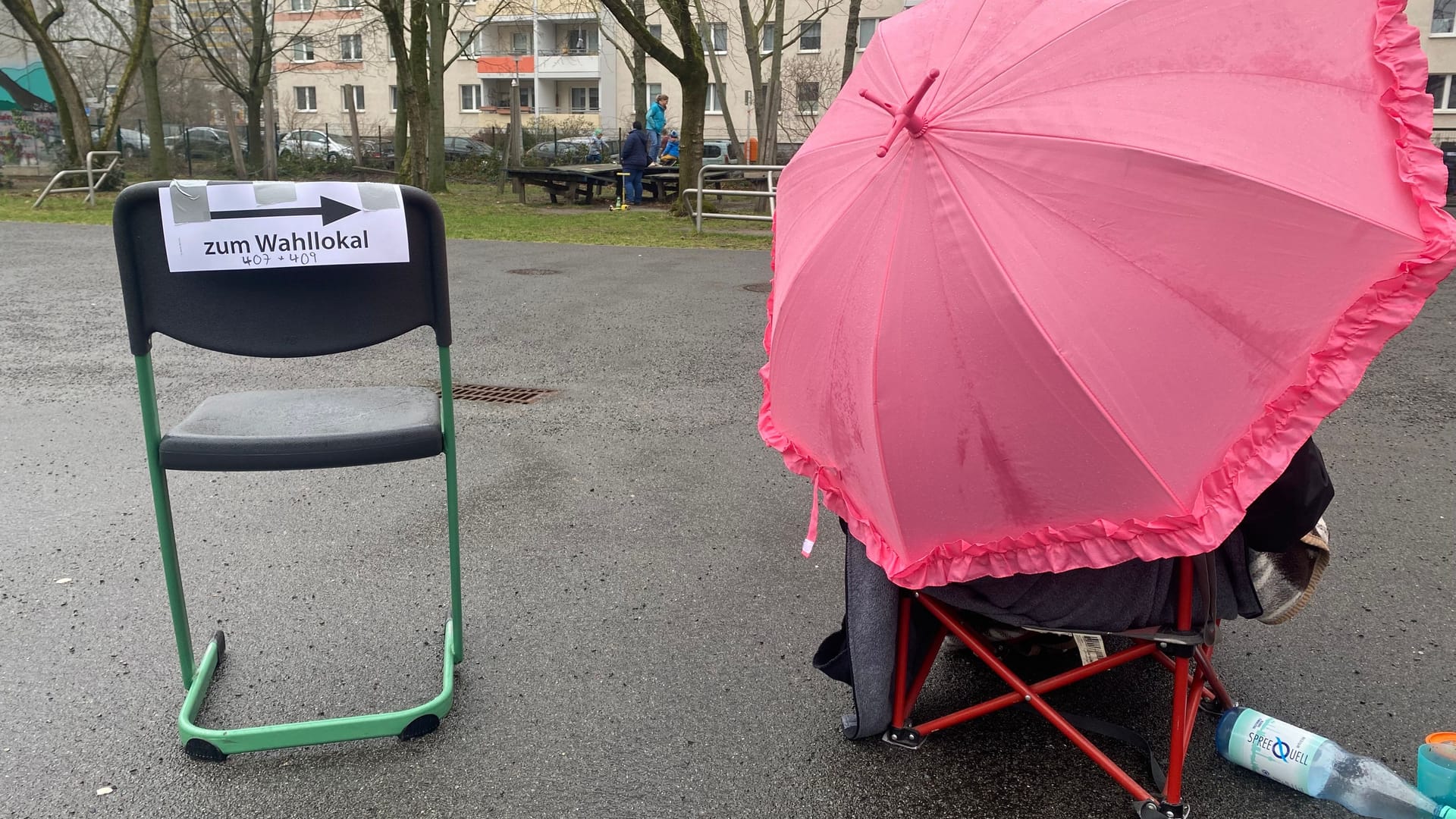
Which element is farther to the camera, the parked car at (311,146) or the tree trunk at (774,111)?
the parked car at (311,146)

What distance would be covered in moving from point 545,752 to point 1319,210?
2.13 meters

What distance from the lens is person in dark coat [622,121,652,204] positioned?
21875mm

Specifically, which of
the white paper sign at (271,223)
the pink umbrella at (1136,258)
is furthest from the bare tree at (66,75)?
the pink umbrella at (1136,258)

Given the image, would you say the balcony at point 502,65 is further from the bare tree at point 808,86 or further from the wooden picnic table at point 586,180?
the wooden picnic table at point 586,180

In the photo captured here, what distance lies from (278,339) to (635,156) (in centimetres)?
2000

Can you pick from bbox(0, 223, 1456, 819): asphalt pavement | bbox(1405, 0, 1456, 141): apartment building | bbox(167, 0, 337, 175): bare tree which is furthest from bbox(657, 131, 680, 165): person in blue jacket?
bbox(1405, 0, 1456, 141): apartment building

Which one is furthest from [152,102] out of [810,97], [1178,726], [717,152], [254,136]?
[1178,726]

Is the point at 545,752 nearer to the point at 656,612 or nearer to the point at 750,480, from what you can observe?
the point at 656,612

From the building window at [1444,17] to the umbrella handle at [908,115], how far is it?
4373 centimetres

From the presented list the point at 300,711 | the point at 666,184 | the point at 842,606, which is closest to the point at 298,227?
the point at 300,711

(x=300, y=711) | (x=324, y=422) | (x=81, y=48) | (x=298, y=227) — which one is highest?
(x=81, y=48)

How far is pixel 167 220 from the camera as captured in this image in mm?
2484

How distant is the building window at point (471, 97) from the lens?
2392 inches

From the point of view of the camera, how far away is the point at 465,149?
118 feet
